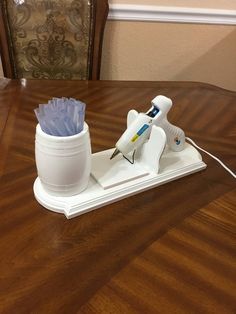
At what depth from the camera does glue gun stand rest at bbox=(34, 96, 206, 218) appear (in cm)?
73

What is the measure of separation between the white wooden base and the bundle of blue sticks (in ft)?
0.44

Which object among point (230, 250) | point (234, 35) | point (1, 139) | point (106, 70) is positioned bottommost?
point (106, 70)

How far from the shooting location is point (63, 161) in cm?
68

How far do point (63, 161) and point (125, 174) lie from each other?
167mm

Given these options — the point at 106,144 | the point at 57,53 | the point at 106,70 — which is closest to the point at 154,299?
the point at 106,144

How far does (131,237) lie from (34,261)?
0.17 m

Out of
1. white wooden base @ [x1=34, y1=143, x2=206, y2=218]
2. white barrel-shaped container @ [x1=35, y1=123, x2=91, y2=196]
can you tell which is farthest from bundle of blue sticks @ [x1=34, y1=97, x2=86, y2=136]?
white wooden base @ [x1=34, y1=143, x2=206, y2=218]

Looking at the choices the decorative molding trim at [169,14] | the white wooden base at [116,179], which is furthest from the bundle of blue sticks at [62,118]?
the decorative molding trim at [169,14]

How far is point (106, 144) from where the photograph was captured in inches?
37.8

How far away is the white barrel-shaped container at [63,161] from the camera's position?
→ 2.21 ft

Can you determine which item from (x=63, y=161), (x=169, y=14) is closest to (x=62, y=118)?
(x=63, y=161)

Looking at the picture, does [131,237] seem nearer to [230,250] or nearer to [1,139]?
[230,250]

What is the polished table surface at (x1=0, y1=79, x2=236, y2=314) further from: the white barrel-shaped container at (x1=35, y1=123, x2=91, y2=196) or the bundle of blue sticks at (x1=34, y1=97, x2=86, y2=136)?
the bundle of blue sticks at (x1=34, y1=97, x2=86, y2=136)

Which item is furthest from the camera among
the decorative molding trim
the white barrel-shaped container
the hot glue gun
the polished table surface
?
the decorative molding trim
